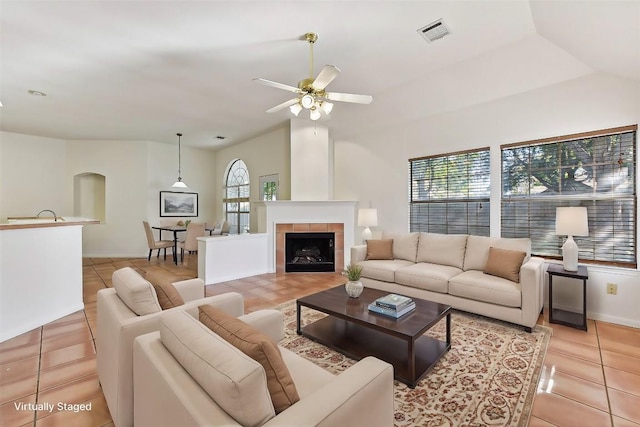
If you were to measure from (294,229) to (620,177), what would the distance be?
440 cm

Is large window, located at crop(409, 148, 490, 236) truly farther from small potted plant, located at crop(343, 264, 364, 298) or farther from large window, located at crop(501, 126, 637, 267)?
small potted plant, located at crop(343, 264, 364, 298)

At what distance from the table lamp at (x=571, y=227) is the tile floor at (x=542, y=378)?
68 centimetres

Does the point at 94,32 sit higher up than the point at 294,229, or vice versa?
the point at 94,32

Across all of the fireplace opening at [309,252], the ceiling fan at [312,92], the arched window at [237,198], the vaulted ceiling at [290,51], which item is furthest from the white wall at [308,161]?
the ceiling fan at [312,92]

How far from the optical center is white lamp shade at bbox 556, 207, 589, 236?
9.44 ft

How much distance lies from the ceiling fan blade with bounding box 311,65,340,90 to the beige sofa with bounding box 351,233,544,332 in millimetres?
2366

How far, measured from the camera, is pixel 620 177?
301cm

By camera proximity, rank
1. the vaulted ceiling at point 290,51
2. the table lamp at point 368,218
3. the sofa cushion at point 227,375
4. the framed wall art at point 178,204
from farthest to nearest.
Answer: the framed wall art at point 178,204 → the table lamp at point 368,218 → the vaulted ceiling at point 290,51 → the sofa cushion at point 227,375

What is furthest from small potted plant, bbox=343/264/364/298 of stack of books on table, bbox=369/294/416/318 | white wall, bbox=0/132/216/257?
white wall, bbox=0/132/216/257

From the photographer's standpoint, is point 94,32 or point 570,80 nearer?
point 94,32

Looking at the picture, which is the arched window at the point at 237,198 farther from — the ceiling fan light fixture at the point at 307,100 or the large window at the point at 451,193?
the ceiling fan light fixture at the point at 307,100

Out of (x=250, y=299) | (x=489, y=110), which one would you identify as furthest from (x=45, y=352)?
(x=489, y=110)

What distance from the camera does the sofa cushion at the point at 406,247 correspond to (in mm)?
4070

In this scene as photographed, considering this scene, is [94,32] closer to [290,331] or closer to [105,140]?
[290,331]
